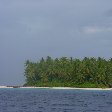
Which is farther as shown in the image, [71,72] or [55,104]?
[71,72]

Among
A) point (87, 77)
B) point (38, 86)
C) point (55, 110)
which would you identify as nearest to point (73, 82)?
point (87, 77)

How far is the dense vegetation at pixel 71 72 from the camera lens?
16750 cm

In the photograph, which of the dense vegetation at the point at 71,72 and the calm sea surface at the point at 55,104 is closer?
the calm sea surface at the point at 55,104

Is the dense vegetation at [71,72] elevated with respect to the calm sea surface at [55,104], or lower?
elevated

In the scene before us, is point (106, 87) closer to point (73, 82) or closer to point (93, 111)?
point (73, 82)

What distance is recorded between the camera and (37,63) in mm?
191250

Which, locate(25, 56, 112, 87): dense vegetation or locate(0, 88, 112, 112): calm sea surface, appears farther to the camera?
locate(25, 56, 112, 87): dense vegetation

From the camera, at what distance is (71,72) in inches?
6732

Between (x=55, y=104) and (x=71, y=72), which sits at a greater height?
(x=71, y=72)

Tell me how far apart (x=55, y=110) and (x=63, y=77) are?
401 feet

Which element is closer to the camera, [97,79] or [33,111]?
[33,111]

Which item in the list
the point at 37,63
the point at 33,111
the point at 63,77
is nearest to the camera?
the point at 33,111

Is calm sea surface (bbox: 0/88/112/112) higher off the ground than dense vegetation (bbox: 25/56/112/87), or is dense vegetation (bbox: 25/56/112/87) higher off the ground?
dense vegetation (bbox: 25/56/112/87)

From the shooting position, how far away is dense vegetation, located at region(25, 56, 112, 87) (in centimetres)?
16750
